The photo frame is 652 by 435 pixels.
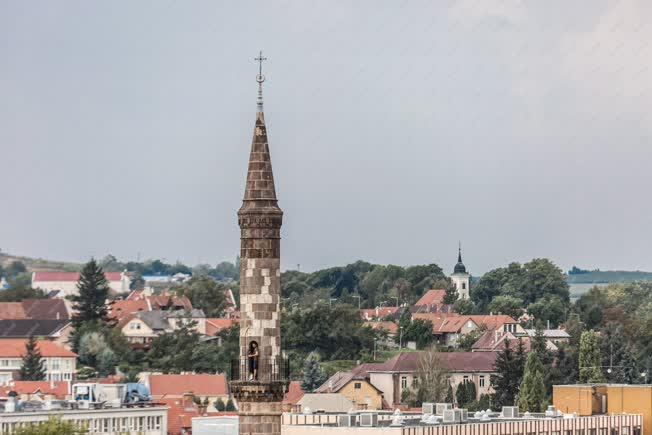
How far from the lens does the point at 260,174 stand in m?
61.3

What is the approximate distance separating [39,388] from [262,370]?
122 metres

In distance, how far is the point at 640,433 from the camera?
401 feet

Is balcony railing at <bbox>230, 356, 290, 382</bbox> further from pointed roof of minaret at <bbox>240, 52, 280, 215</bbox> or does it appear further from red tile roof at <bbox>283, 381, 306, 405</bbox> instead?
red tile roof at <bbox>283, 381, 306, 405</bbox>

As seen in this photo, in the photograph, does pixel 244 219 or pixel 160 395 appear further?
pixel 160 395

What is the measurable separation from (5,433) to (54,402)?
13.7 m

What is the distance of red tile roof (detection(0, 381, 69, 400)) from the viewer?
17512 cm

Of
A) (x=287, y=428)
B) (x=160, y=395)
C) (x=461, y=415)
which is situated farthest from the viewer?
(x=160, y=395)

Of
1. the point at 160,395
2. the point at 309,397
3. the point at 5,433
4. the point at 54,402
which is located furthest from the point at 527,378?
the point at 5,433

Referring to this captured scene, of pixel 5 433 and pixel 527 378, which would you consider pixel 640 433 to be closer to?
pixel 5 433

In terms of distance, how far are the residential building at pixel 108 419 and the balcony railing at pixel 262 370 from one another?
68.9 metres

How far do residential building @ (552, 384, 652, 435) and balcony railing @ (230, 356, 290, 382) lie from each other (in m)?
66.7

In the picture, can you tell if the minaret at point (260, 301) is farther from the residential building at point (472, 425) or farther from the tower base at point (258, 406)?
the residential building at point (472, 425)

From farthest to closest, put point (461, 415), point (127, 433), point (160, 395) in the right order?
point (160, 395), point (127, 433), point (461, 415)

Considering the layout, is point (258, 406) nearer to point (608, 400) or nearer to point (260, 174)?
point (260, 174)
